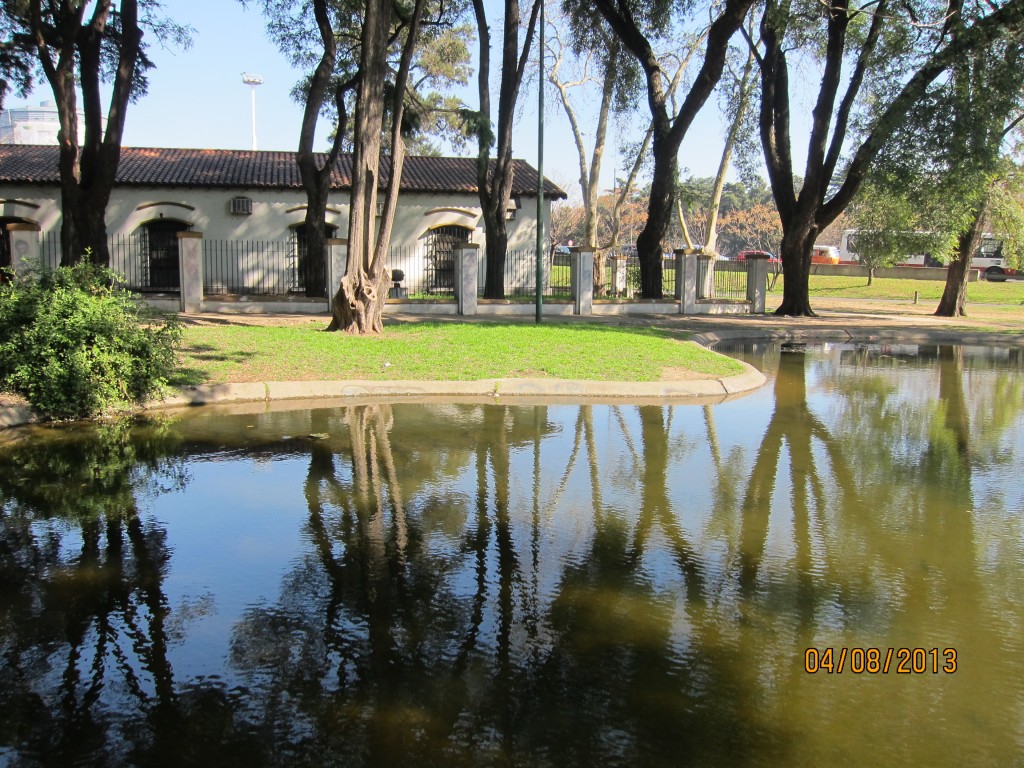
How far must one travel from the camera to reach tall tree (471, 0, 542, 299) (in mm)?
24172

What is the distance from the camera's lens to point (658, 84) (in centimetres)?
2527

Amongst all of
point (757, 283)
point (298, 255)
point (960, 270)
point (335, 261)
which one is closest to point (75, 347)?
point (335, 261)

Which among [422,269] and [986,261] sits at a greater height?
[986,261]

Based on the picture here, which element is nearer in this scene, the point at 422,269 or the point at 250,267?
the point at 250,267

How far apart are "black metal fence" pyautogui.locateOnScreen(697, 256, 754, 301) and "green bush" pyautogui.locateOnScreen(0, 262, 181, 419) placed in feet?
59.9

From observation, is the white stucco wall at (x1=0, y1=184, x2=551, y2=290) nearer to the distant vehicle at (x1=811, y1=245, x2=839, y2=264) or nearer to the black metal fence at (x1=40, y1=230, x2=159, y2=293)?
the black metal fence at (x1=40, y1=230, x2=159, y2=293)

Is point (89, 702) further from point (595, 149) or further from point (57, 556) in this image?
point (595, 149)

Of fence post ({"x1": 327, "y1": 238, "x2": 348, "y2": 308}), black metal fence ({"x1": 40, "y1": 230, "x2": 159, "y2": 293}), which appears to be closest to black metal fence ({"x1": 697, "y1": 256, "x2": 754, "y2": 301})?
fence post ({"x1": 327, "y1": 238, "x2": 348, "y2": 308})

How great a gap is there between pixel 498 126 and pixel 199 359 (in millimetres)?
14013

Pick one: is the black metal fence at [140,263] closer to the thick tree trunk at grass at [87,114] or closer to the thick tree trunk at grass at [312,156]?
the thick tree trunk at grass at [312,156]

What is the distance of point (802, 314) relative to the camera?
2727 cm

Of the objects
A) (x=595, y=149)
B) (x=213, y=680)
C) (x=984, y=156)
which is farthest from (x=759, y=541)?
(x=595, y=149)

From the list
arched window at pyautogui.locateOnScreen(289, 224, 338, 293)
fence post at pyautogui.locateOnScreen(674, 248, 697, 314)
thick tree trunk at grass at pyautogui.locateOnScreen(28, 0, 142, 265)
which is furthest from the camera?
arched window at pyautogui.locateOnScreen(289, 224, 338, 293)

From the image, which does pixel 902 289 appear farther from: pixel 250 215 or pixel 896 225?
pixel 250 215
